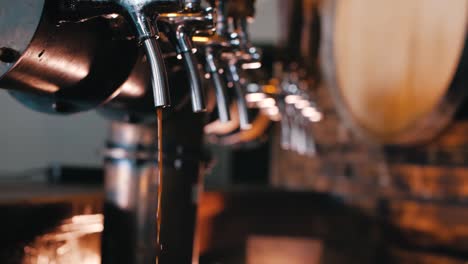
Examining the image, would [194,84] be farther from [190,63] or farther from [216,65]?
[216,65]

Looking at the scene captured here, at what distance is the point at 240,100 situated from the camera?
1.50 m

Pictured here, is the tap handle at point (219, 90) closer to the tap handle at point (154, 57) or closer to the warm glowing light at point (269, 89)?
the tap handle at point (154, 57)

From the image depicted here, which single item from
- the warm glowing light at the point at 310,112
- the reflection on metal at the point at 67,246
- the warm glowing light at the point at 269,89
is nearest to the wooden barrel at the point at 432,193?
the warm glowing light at the point at 310,112

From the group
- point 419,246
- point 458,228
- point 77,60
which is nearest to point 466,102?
point 458,228

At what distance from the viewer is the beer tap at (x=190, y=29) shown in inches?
40.6

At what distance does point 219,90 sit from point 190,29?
0.20 meters

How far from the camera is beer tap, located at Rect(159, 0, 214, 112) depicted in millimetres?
1031

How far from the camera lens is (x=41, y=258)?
188cm

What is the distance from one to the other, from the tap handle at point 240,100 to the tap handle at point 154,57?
487mm

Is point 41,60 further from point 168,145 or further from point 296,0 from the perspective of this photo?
point 296,0

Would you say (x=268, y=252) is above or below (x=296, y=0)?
below

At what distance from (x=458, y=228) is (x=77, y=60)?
204cm

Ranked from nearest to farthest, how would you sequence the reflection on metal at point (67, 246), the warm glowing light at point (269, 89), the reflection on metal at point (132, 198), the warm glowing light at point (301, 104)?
the reflection on metal at point (132, 198), the reflection on metal at point (67, 246), the warm glowing light at point (269, 89), the warm glowing light at point (301, 104)

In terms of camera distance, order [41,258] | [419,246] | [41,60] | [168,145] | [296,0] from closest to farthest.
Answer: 1. [41,60]
2. [168,145]
3. [41,258]
4. [419,246]
5. [296,0]
